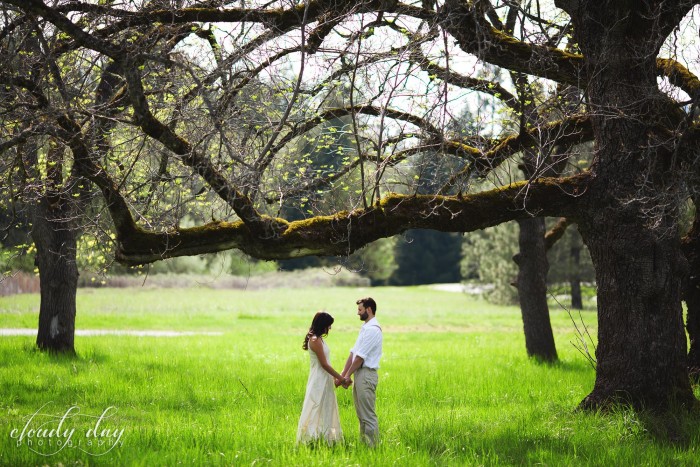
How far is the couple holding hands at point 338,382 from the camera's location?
722 cm

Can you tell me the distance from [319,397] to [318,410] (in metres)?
A: 0.14

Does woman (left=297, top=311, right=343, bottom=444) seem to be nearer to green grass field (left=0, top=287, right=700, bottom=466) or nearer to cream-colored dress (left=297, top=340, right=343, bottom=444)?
cream-colored dress (left=297, top=340, right=343, bottom=444)

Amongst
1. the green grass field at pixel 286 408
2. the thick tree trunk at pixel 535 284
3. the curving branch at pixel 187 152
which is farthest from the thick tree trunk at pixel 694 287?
the curving branch at pixel 187 152

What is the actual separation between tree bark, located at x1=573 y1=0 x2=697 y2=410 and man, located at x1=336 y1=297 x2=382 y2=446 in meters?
3.09

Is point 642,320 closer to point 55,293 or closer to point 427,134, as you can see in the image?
point 427,134

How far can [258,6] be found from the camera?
8977mm

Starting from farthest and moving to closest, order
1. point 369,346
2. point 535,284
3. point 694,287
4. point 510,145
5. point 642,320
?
point 535,284, point 694,287, point 510,145, point 642,320, point 369,346

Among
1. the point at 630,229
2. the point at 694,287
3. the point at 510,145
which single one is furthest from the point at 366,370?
the point at 694,287

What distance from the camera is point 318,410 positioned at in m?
7.44

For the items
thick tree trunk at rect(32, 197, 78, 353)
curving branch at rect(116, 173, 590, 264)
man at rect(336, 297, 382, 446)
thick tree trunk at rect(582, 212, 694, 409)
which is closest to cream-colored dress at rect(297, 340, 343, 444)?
man at rect(336, 297, 382, 446)

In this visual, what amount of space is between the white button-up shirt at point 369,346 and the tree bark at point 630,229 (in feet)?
10.5

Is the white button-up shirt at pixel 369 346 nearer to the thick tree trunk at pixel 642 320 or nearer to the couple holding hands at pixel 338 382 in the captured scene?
the couple holding hands at pixel 338 382

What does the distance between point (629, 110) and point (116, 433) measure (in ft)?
22.7

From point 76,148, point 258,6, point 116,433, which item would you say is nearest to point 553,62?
point 258,6
